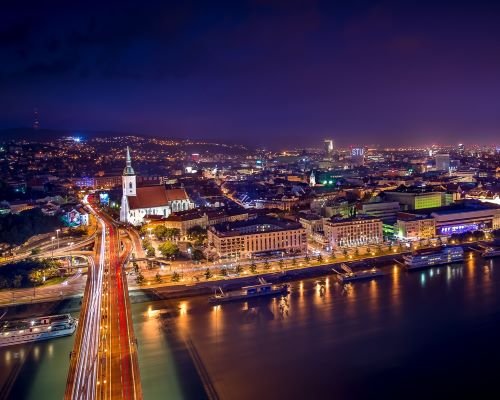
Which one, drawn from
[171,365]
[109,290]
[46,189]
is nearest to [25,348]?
[109,290]

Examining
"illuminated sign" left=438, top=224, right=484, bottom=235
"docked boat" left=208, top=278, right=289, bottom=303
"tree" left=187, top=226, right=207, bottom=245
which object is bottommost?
"docked boat" left=208, top=278, right=289, bottom=303

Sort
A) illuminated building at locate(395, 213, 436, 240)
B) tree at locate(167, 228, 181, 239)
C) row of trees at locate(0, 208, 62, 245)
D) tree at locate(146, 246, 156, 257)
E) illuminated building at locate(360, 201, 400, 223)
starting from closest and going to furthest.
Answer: tree at locate(146, 246, 156, 257) → row of trees at locate(0, 208, 62, 245) → tree at locate(167, 228, 181, 239) → illuminated building at locate(395, 213, 436, 240) → illuminated building at locate(360, 201, 400, 223)

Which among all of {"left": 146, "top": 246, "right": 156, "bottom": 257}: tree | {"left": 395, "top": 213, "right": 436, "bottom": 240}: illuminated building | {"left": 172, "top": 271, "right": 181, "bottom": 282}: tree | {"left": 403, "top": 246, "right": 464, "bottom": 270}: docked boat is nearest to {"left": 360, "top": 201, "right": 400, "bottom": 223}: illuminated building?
{"left": 395, "top": 213, "right": 436, "bottom": 240}: illuminated building

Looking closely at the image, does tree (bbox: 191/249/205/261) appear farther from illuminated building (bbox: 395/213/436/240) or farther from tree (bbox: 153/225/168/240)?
illuminated building (bbox: 395/213/436/240)

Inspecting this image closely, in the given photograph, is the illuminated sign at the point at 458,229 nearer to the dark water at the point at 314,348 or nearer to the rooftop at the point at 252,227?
the dark water at the point at 314,348

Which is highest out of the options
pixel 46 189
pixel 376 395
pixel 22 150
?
pixel 22 150

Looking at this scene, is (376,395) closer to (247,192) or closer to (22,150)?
(247,192)
